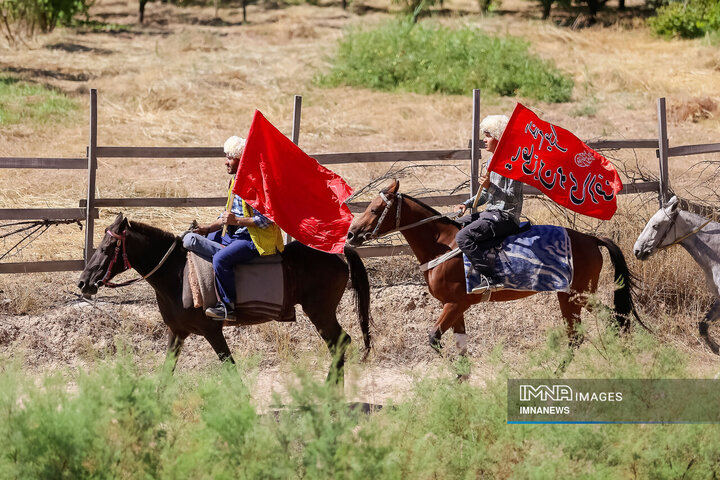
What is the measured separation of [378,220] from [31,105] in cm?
1263

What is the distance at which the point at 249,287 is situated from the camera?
767cm

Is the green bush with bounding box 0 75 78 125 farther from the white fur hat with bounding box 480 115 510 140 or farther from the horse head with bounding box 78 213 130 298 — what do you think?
the white fur hat with bounding box 480 115 510 140

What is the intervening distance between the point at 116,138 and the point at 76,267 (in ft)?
24.1

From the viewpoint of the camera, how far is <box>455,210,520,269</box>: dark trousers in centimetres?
796

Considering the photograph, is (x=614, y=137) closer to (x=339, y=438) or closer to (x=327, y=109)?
(x=327, y=109)

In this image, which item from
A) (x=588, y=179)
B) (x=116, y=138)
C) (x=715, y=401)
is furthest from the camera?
(x=116, y=138)

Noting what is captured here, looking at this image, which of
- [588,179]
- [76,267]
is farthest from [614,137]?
[76,267]

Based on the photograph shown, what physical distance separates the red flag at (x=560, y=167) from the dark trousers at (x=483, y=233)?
14.9 inches

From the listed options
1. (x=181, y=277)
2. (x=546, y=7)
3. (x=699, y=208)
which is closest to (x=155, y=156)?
(x=181, y=277)

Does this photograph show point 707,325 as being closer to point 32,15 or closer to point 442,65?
point 442,65

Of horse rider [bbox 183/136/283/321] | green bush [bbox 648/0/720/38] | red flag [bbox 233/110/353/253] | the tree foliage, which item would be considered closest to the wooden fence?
red flag [bbox 233/110/353/253]

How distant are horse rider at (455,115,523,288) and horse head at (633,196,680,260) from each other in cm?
130

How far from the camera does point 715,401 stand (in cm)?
608

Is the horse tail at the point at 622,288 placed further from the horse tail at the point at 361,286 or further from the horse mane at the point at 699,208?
the horse mane at the point at 699,208
